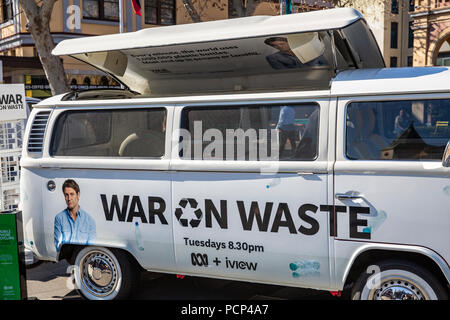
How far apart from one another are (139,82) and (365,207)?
3333 mm

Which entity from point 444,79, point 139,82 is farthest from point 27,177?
point 444,79

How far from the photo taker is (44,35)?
10.1 metres

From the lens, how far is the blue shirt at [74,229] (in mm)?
4840

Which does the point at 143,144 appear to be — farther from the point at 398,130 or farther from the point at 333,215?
the point at 398,130

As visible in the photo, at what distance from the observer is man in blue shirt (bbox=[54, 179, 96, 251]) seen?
191 inches

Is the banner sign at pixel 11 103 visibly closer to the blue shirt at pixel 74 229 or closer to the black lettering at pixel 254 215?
the blue shirt at pixel 74 229

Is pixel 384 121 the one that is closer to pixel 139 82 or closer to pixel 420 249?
pixel 420 249

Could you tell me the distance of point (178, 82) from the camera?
5.66 metres

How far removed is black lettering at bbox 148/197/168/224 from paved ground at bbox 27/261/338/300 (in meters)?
1.09

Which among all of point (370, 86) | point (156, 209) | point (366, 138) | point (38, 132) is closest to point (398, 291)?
point (366, 138)

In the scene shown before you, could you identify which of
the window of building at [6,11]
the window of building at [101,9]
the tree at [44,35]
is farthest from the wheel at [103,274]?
the window of building at [6,11]

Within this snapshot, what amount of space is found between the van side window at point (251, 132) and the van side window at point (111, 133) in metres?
0.34

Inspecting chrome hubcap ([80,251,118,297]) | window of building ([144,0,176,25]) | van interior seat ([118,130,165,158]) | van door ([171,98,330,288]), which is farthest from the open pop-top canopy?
window of building ([144,0,176,25])

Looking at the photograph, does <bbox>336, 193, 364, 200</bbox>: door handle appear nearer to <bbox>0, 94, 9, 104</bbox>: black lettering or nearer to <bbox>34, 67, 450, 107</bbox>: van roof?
<bbox>34, 67, 450, 107</bbox>: van roof
